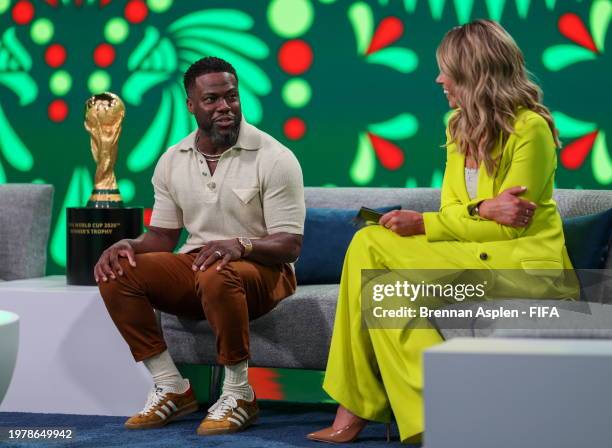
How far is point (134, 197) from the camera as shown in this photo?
15.0ft

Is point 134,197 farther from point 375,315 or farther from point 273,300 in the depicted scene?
point 375,315

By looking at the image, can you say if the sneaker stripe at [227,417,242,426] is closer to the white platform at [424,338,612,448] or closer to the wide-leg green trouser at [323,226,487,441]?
the wide-leg green trouser at [323,226,487,441]

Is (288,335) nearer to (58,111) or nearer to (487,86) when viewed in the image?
(487,86)

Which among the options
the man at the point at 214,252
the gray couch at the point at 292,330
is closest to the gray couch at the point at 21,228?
the man at the point at 214,252

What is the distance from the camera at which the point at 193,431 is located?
310cm

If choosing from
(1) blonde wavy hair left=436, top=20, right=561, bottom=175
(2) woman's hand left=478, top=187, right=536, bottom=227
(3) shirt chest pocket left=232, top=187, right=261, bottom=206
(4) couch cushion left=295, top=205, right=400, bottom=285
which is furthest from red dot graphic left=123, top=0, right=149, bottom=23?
(2) woman's hand left=478, top=187, right=536, bottom=227

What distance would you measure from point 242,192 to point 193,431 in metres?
0.78

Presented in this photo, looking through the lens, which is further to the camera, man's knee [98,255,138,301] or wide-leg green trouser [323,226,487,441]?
man's knee [98,255,138,301]

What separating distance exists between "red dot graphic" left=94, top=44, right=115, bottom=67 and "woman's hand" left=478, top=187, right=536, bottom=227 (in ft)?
8.08

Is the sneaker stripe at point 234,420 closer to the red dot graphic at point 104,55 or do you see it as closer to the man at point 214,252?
the man at point 214,252

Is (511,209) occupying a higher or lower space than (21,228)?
higher

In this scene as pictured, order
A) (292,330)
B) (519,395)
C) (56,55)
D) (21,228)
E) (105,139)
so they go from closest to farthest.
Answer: (519,395) → (292,330) → (105,139) → (21,228) → (56,55)

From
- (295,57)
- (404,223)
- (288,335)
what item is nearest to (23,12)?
(295,57)

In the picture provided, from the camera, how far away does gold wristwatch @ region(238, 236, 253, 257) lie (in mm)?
3170
